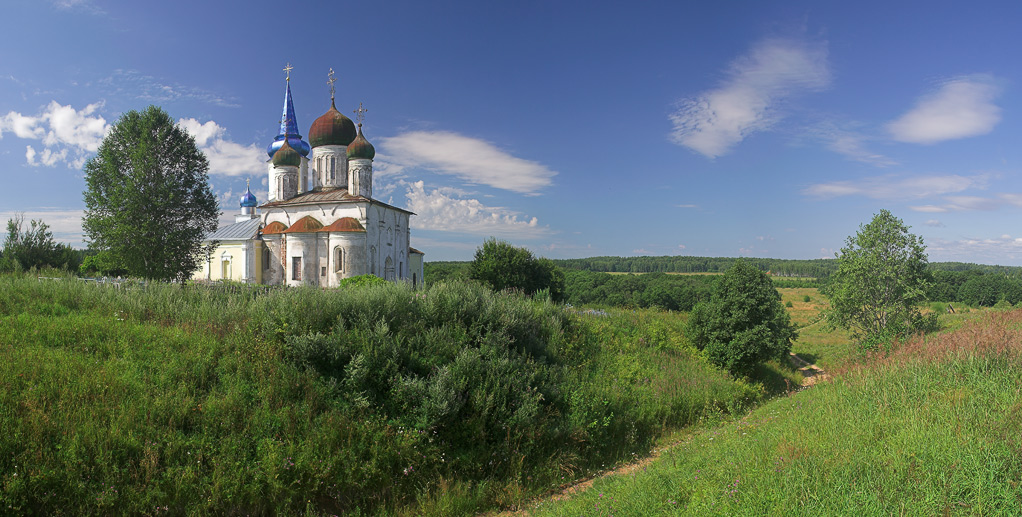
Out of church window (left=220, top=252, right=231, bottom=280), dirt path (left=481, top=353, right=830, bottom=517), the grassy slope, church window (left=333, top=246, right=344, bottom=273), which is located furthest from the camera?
church window (left=220, top=252, right=231, bottom=280)

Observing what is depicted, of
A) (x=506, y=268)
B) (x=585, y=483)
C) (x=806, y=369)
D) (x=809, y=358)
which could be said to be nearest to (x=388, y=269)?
(x=506, y=268)

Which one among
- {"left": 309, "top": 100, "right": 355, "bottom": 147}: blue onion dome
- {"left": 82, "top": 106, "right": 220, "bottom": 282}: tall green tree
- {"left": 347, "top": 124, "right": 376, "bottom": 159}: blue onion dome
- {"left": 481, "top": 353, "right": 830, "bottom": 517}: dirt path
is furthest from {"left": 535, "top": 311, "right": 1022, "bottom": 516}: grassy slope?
{"left": 309, "top": 100, "right": 355, "bottom": 147}: blue onion dome

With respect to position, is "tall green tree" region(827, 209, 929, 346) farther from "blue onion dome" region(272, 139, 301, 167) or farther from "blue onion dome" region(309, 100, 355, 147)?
"blue onion dome" region(272, 139, 301, 167)

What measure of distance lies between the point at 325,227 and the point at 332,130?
25.5 feet

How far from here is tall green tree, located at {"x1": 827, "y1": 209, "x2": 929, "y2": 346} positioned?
57.6 ft

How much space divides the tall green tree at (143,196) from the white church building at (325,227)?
8283 millimetres

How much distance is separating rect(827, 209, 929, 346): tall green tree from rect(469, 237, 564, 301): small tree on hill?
15.7m

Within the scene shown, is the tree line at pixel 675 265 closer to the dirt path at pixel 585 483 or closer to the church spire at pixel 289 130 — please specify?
the church spire at pixel 289 130

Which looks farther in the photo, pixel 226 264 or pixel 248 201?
pixel 248 201

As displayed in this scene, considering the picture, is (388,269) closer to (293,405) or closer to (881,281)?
(293,405)

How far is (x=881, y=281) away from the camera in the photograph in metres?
18.1

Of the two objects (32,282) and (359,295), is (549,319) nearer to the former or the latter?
(359,295)

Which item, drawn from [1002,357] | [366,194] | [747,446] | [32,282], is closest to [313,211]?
[366,194]

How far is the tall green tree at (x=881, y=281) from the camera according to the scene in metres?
17.5
